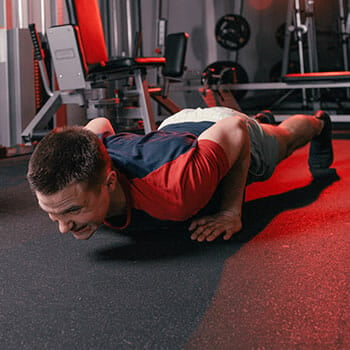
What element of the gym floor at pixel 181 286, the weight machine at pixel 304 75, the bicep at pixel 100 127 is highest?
the weight machine at pixel 304 75

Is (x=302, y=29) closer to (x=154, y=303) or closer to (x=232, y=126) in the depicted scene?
(x=232, y=126)

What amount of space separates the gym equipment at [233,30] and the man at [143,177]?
412 centimetres

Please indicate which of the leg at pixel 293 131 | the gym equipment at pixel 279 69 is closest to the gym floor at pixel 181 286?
the leg at pixel 293 131

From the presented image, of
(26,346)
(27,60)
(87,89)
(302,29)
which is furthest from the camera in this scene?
(302,29)

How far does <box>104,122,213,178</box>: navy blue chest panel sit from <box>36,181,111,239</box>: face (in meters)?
0.09

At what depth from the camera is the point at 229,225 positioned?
112 centimetres

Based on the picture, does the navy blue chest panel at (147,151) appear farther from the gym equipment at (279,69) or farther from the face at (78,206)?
the gym equipment at (279,69)

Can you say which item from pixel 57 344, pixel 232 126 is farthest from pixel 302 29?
pixel 57 344

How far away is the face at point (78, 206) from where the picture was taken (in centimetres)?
84

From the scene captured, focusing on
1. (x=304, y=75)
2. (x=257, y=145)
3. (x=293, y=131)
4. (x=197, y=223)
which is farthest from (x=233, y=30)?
(x=197, y=223)

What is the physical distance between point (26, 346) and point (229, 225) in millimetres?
608

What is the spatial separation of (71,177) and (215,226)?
1.41 feet

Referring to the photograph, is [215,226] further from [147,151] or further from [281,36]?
[281,36]

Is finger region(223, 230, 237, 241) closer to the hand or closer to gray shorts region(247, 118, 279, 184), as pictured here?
the hand
